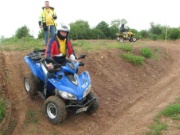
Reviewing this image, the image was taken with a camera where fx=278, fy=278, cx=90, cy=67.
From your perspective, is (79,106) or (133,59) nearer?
(79,106)

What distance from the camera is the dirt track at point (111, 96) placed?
625 cm

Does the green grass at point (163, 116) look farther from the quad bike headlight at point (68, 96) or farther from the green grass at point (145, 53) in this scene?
the green grass at point (145, 53)

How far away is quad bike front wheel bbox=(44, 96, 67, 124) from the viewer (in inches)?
231

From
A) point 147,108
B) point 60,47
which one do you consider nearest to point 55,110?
point 60,47

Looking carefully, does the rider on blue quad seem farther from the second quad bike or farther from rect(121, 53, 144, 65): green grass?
the second quad bike

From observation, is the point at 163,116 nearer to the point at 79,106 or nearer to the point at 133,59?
the point at 79,106

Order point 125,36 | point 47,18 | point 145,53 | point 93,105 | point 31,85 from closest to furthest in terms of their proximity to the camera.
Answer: point 93,105 < point 31,85 < point 47,18 < point 145,53 < point 125,36

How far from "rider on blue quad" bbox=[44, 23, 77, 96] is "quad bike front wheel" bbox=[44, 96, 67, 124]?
432 mm

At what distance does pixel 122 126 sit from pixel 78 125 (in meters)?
1.02

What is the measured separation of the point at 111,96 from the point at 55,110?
2.51 m

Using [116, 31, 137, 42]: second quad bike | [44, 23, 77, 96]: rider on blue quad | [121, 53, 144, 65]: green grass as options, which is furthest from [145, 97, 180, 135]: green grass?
[116, 31, 137, 42]: second quad bike

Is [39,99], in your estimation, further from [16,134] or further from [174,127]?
[174,127]

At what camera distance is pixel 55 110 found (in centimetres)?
607

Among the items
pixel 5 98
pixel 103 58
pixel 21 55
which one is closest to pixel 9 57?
pixel 21 55
